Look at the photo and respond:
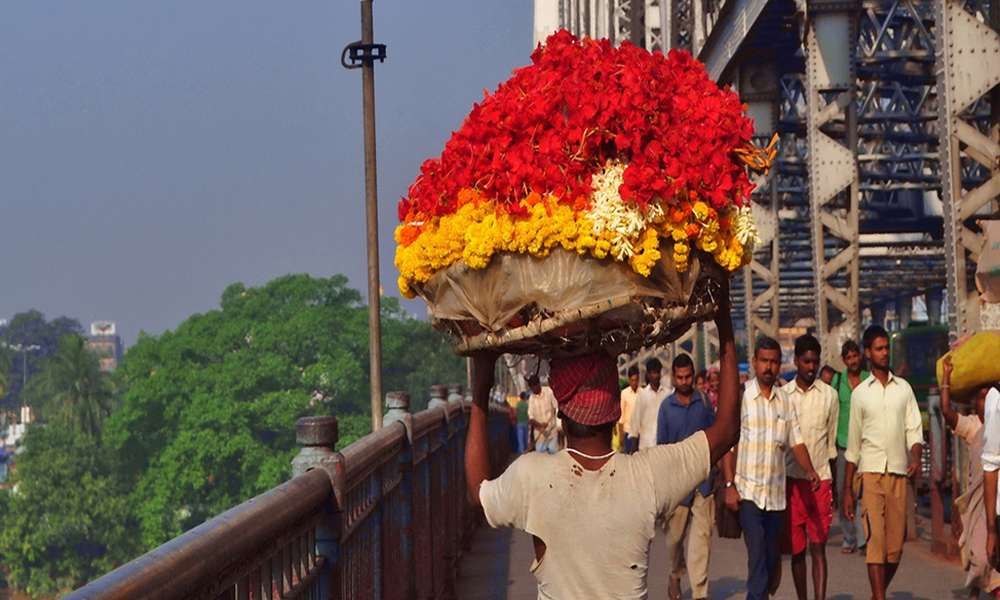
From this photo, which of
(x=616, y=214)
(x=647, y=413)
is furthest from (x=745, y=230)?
(x=647, y=413)

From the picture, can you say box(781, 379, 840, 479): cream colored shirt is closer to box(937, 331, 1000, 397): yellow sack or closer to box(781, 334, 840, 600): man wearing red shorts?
box(781, 334, 840, 600): man wearing red shorts

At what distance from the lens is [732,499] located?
10.2 m

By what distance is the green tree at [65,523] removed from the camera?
115 meters

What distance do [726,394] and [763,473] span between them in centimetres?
562

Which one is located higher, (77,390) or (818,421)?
(818,421)

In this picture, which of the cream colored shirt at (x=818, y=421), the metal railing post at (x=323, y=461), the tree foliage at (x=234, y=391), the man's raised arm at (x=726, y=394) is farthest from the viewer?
the tree foliage at (x=234, y=391)

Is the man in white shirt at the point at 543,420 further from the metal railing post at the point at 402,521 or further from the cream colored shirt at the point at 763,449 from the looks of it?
the metal railing post at the point at 402,521

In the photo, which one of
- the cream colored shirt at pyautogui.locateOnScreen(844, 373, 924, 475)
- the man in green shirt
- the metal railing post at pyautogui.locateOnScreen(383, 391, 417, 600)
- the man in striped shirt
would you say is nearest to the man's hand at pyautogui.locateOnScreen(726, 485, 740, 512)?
the man in striped shirt

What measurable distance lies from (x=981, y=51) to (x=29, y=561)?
113927 mm

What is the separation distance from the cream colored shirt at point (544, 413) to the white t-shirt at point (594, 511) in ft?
51.2

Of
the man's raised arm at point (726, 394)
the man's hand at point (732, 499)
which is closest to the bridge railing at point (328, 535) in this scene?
the man's raised arm at point (726, 394)

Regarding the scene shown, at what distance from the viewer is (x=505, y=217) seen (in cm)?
439

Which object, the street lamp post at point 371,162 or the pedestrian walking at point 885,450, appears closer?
the pedestrian walking at point 885,450

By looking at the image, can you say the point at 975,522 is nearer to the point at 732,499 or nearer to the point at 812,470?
the point at 812,470
